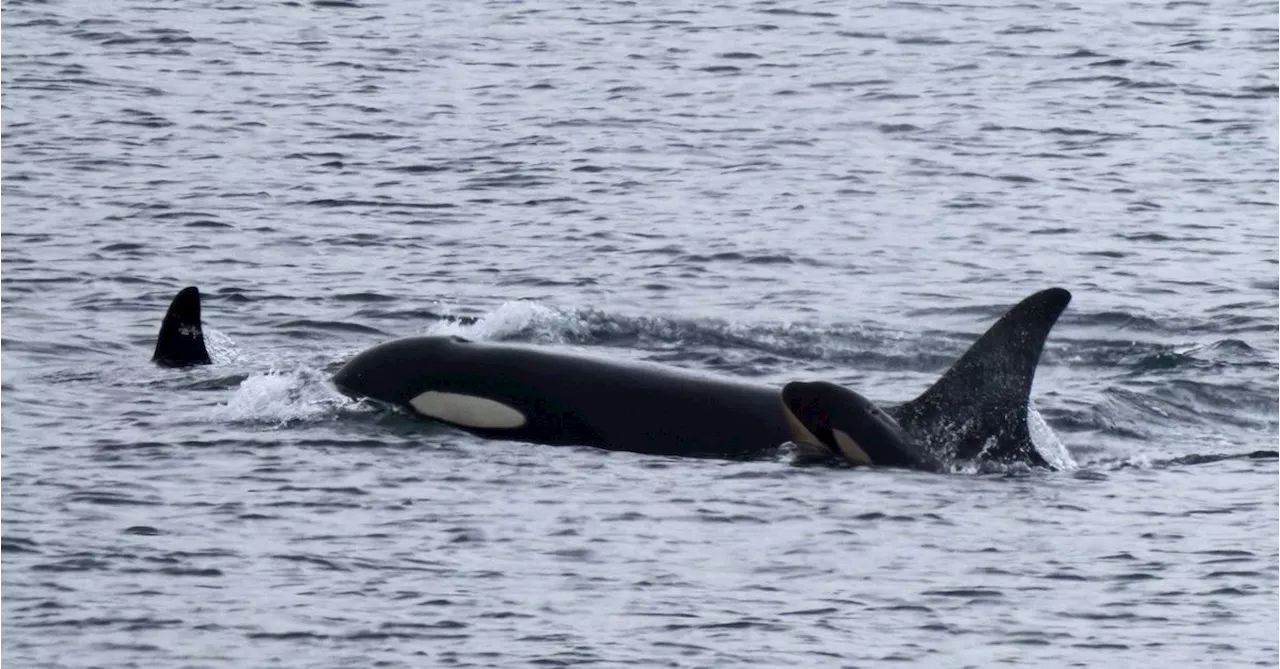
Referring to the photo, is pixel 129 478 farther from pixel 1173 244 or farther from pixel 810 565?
pixel 1173 244

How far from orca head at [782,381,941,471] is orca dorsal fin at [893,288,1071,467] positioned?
212 millimetres

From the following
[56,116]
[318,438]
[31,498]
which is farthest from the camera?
[56,116]

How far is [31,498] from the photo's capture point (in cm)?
1620

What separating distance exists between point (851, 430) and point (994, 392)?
111 centimetres

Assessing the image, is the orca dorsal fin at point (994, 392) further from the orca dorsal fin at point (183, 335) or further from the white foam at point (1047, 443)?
the orca dorsal fin at point (183, 335)

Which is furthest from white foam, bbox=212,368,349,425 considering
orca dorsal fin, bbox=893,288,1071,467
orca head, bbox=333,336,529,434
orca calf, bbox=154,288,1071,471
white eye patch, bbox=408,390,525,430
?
orca dorsal fin, bbox=893,288,1071,467

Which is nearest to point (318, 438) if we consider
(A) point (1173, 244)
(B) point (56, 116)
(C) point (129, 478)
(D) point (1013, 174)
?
(C) point (129, 478)

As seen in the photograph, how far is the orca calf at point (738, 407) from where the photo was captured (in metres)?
17.6

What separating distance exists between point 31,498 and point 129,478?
0.77 m

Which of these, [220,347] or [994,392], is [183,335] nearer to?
[220,347]

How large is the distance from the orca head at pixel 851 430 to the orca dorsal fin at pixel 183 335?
5.86m

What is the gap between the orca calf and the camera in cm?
1764

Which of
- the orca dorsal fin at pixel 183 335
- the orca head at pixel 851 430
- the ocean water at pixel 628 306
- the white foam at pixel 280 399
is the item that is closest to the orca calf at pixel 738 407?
the orca head at pixel 851 430

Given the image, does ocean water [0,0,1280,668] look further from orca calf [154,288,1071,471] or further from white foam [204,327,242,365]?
orca calf [154,288,1071,471]
